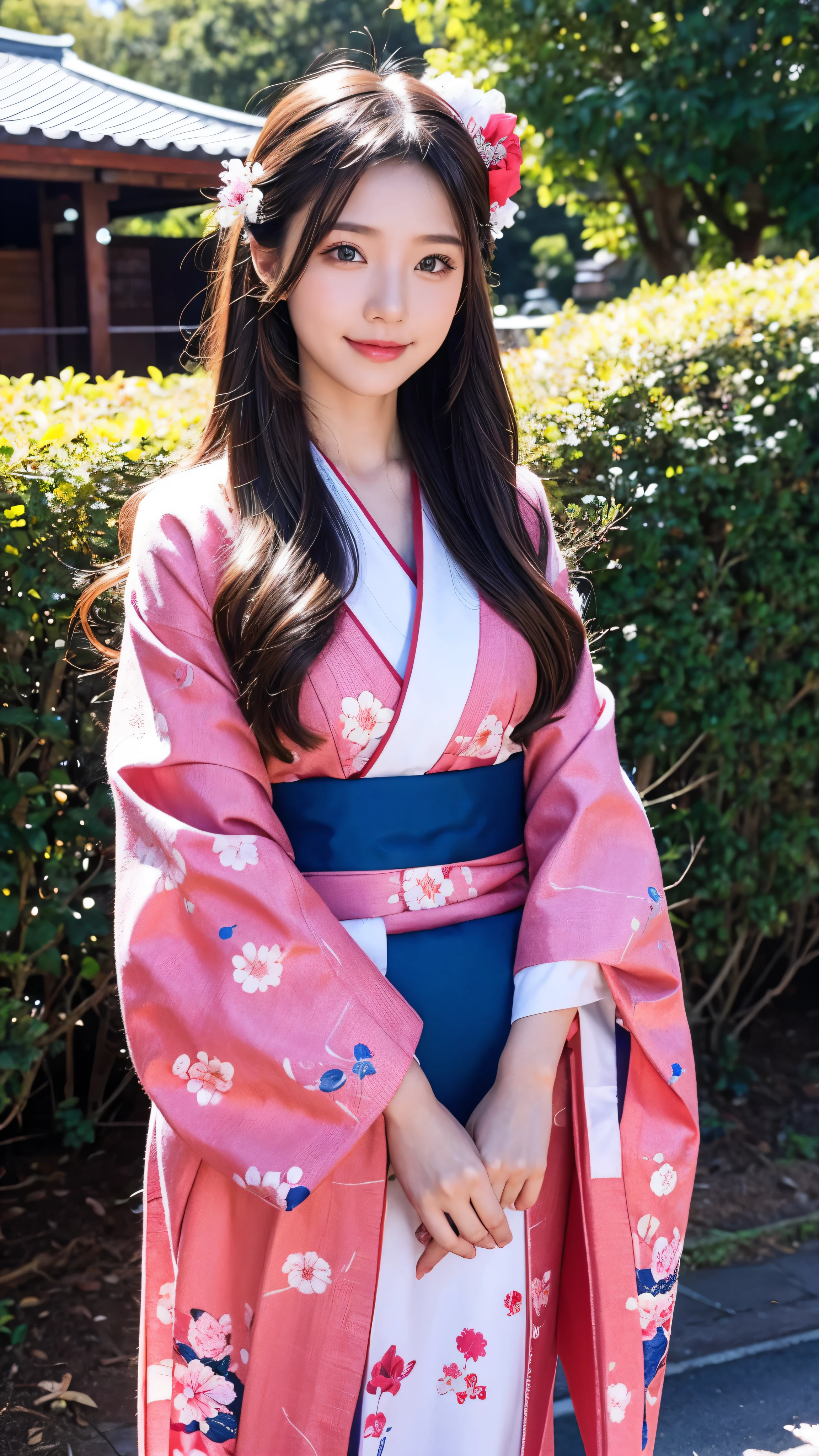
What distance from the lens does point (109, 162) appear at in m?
7.51

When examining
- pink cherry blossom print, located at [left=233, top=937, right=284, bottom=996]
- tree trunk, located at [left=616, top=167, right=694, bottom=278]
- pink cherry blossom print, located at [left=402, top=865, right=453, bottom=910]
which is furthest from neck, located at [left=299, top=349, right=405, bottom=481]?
tree trunk, located at [left=616, top=167, right=694, bottom=278]

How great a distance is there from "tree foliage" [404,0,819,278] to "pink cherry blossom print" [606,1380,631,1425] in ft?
27.6

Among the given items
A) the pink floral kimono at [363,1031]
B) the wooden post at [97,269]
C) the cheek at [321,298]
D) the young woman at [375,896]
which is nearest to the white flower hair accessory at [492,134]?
the young woman at [375,896]

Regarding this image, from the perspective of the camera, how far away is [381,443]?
165 centimetres

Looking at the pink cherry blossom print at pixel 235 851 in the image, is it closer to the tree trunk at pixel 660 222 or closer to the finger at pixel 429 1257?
the finger at pixel 429 1257

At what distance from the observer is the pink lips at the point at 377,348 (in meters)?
1.48

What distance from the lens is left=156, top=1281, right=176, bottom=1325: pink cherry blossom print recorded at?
1.51m

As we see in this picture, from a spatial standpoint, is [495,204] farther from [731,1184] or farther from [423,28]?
[423,28]

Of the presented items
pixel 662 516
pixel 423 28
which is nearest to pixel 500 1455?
pixel 662 516

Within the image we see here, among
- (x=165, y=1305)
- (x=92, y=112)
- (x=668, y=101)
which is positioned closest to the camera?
(x=165, y=1305)

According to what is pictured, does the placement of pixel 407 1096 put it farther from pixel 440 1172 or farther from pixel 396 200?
pixel 396 200

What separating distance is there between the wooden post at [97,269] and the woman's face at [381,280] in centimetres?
677

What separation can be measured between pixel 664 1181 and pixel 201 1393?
61 cm

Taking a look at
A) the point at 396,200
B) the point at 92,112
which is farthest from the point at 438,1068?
the point at 92,112
